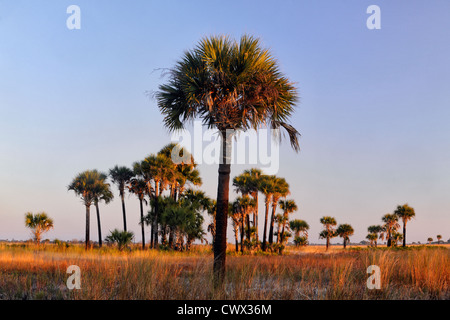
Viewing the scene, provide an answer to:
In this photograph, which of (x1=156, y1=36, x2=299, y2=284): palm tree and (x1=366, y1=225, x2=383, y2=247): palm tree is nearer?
(x1=156, y1=36, x2=299, y2=284): palm tree

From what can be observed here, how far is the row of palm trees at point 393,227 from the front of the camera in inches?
2785

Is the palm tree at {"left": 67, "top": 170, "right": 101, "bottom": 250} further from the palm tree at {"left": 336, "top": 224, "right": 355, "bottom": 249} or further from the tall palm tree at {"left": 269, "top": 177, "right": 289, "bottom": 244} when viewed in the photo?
the palm tree at {"left": 336, "top": 224, "right": 355, "bottom": 249}

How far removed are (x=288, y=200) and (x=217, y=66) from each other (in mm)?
48809

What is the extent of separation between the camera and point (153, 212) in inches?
1750

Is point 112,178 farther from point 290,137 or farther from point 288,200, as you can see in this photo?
point 290,137

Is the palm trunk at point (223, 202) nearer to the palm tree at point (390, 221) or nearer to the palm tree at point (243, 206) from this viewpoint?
the palm tree at point (243, 206)

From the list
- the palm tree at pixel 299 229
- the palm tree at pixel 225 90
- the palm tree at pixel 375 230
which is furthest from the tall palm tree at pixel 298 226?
the palm tree at pixel 225 90

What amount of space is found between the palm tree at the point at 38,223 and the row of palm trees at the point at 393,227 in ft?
198

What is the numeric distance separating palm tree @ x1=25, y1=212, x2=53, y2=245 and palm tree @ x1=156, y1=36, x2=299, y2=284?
38089mm

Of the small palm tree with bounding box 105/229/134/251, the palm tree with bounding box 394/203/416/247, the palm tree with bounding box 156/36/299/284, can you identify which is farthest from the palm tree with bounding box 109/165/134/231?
the palm tree with bounding box 394/203/416/247

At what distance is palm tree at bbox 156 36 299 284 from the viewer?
13281 millimetres

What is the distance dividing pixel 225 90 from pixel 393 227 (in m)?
80.5
